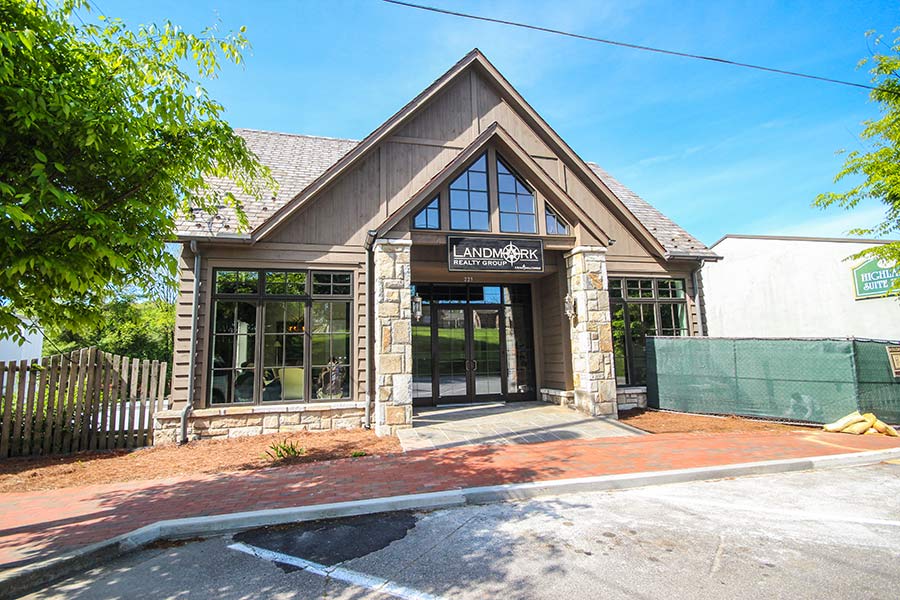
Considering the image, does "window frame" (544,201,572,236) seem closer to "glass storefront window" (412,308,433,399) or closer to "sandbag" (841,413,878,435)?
"glass storefront window" (412,308,433,399)

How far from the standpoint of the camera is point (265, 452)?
7.50 meters

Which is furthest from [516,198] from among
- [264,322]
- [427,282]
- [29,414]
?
[29,414]

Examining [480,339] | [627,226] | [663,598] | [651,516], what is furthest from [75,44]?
[627,226]

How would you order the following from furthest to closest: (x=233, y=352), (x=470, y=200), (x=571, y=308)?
(x=571, y=308) < (x=470, y=200) < (x=233, y=352)

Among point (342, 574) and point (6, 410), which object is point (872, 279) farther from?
point (6, 410)

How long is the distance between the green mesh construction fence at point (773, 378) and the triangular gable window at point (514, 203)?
4549mm

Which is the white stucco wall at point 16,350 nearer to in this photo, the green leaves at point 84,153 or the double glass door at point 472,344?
the double glass door at point 472,344

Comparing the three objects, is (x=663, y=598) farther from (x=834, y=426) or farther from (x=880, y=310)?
(x=880, y=310)

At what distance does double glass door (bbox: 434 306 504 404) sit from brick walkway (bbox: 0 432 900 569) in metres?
4.07

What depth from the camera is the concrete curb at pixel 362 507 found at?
3557mm

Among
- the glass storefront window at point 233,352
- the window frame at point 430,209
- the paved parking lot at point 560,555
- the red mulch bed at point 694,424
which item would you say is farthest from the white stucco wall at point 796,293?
the glass storefront window at point 233,352

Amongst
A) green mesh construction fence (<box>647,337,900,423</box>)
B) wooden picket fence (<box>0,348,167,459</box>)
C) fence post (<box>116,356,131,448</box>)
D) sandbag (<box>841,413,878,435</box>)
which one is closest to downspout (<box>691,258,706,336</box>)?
green mesh construction fence (<box>647,337,900,423</box>)

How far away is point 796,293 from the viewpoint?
1984 centimetres

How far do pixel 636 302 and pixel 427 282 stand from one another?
18.5 feet
